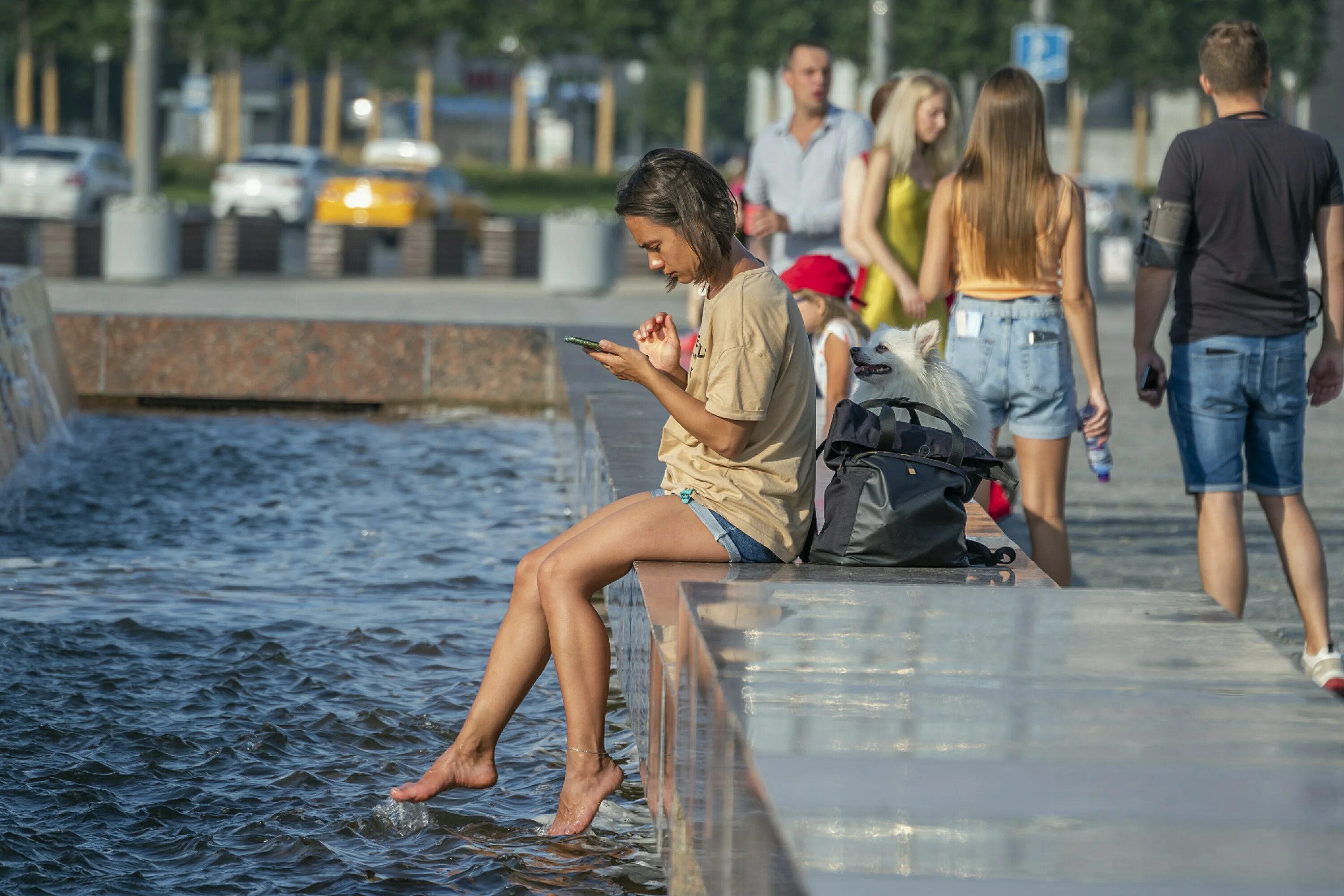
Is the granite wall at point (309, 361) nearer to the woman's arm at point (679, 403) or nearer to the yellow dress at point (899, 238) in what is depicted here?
the yellow dress at point (899, 238)

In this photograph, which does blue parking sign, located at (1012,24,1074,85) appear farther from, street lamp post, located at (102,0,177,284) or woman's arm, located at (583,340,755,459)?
woman's arm, located at (583,340,755,459)

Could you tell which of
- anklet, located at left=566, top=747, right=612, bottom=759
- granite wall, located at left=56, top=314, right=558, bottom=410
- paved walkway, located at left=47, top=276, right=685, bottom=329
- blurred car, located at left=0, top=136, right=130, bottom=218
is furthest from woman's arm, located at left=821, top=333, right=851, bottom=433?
blurred car, located at left=0, top=136, right=130, bottom=218

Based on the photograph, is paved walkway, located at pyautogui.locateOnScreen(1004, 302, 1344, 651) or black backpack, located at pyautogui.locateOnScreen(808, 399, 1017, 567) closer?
black backpack, located at pyautogui.locateOnScreen(808, 399, 1017, 567)

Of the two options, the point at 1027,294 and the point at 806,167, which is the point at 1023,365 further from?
the point at 806,167

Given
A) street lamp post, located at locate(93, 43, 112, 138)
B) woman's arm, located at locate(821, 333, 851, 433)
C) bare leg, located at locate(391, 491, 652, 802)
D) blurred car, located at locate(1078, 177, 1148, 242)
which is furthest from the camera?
street lamp post, located at locate(93, 43, 112, 138)

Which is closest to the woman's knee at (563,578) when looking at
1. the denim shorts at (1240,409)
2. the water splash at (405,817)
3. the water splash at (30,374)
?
the water splash at (405,817)


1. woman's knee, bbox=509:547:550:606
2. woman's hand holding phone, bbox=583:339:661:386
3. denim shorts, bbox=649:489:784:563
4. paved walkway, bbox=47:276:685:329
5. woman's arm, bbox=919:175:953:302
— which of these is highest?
woman's arm, bbox=919:175:953:302

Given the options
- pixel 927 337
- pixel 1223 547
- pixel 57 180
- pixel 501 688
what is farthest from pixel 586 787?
pixel 57 180

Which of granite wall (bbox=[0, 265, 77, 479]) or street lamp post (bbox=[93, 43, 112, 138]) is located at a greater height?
street lamp post (bbox=[93, 43, 112, 138])

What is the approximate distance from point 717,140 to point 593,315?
315 feet

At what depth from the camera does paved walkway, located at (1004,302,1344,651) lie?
21.6 ft

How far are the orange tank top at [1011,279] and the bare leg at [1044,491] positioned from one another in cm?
44

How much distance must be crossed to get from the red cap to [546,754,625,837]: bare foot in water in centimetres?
280

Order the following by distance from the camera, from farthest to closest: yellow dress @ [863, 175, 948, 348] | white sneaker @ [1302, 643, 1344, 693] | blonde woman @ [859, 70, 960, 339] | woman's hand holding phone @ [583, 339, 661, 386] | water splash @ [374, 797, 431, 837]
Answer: yellow dress @ [863, 175, 948, 348], blonde woman @ [859, 70, 960, 339], white sneaker @ [1302, 643, 1344, 693], water splash @ [374, 797, 431, 837], woman's hand holding phone @ [583, 339, 661, 386]
